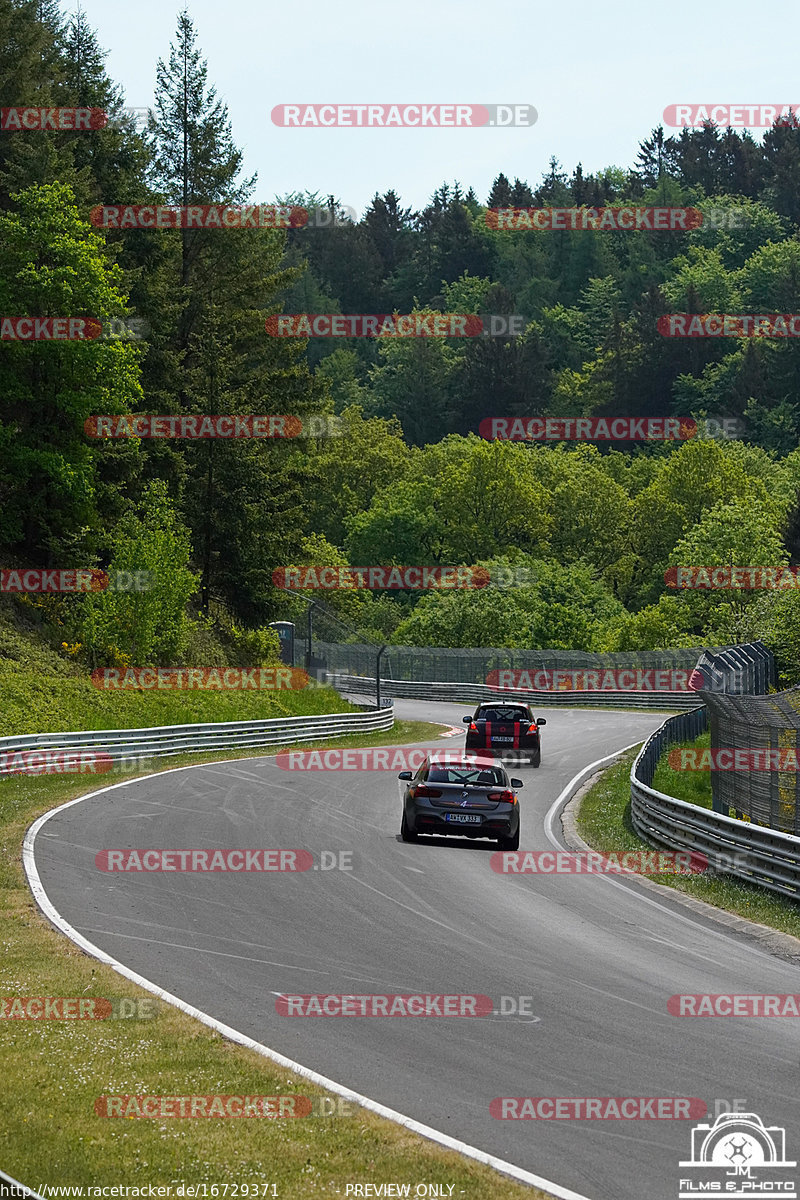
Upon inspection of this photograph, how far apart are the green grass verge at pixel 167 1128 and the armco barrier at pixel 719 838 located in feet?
27.6

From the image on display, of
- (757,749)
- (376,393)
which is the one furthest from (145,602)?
(376,393)

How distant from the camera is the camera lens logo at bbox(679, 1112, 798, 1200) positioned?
7.14m

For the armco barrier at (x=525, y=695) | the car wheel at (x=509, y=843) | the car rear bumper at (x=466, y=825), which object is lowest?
the armco barrier at (x=525, y=695)

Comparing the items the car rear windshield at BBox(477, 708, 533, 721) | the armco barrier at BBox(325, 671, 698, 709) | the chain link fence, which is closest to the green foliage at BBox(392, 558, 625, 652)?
the armco barrier at BBox(325, 671, 698, 709)

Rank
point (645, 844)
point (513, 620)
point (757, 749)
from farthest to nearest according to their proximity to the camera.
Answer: point (513, 620) < point (645, 844) < point (757, 749)

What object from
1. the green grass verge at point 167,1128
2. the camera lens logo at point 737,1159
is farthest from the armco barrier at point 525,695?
the camera lens logo at point 737,1159

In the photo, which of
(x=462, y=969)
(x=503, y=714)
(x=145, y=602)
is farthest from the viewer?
(x=145, y=602)

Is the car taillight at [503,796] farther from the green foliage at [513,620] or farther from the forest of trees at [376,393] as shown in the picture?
the green foliage at [513,620]

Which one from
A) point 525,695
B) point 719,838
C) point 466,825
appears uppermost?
point 719,838

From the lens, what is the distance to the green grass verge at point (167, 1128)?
23.3 ft

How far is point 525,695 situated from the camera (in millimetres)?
68000

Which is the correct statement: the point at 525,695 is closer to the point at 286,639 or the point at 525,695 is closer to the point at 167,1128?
the point at 286,639

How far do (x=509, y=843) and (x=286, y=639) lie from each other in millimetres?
42707

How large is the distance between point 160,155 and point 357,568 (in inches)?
2195
